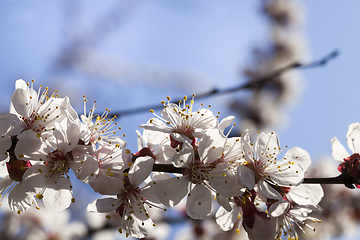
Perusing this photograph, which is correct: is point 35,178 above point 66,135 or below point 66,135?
below

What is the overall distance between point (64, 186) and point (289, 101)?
9023 millimetres

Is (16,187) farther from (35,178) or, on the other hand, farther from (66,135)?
(66,135)

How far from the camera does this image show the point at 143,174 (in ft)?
4.39

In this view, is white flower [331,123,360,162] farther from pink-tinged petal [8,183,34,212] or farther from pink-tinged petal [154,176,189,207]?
pink-tinged petal [8,183,34,212]

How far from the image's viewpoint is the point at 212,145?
1.38 metres

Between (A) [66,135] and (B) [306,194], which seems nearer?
(A) [66,135]

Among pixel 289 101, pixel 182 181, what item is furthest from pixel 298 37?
pixel 182 181

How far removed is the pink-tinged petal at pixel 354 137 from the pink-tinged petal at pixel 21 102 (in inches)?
67.2

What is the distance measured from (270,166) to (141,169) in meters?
0.67

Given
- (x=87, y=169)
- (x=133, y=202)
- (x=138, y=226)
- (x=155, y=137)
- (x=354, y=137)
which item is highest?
(x=354, y=137)

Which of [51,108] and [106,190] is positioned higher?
[51,108]

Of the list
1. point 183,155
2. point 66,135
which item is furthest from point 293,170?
point 66,135

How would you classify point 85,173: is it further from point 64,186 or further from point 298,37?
point 298,37

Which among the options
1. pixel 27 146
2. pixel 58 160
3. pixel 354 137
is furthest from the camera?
pixel 354 137
